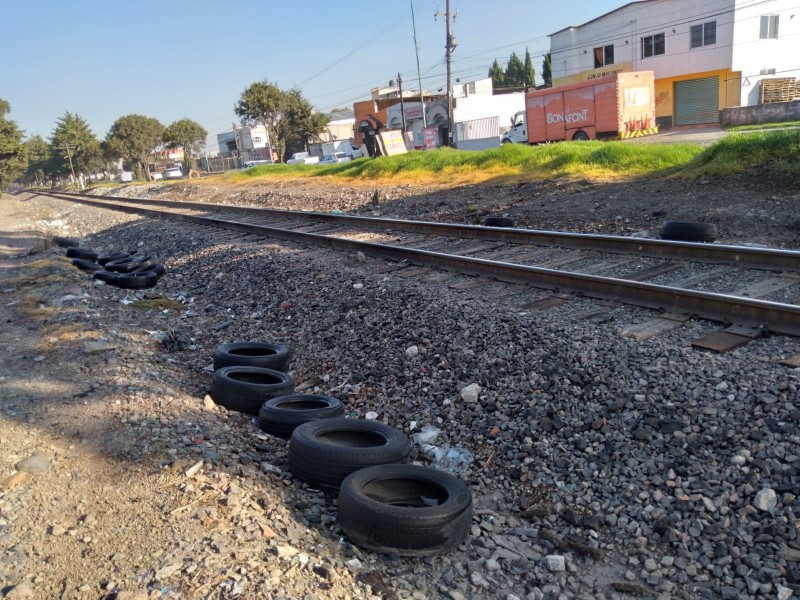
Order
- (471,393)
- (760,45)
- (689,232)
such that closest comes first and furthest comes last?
(471,393) → (689,232) → (760,45)

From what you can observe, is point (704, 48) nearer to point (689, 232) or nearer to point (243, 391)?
point (689, 232)

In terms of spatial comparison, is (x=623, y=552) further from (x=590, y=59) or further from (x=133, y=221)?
(x=590, y=59)

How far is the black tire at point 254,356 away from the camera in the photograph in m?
6.55

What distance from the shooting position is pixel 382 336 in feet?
22.2

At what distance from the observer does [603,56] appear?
54500 mm

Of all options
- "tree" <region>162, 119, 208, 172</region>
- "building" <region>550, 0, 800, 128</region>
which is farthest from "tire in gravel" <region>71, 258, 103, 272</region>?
"tree" <region>162, 119, 208, 172</region>

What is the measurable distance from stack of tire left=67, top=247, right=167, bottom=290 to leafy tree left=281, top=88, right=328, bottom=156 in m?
55.2

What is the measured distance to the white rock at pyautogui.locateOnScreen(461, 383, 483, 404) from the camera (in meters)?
5.18

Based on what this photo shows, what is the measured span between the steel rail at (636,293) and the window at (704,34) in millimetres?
46135

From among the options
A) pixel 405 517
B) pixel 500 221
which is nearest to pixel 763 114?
pixel 500 221

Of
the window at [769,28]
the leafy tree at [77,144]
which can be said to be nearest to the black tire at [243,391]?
the window at [769,28]

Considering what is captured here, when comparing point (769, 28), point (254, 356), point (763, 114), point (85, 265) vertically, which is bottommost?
point (254, 356)

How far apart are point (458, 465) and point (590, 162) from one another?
1597 cm

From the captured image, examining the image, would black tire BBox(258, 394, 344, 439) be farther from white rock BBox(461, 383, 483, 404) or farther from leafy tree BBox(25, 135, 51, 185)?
leafy tree BBox(25, 135, 51, 185)
